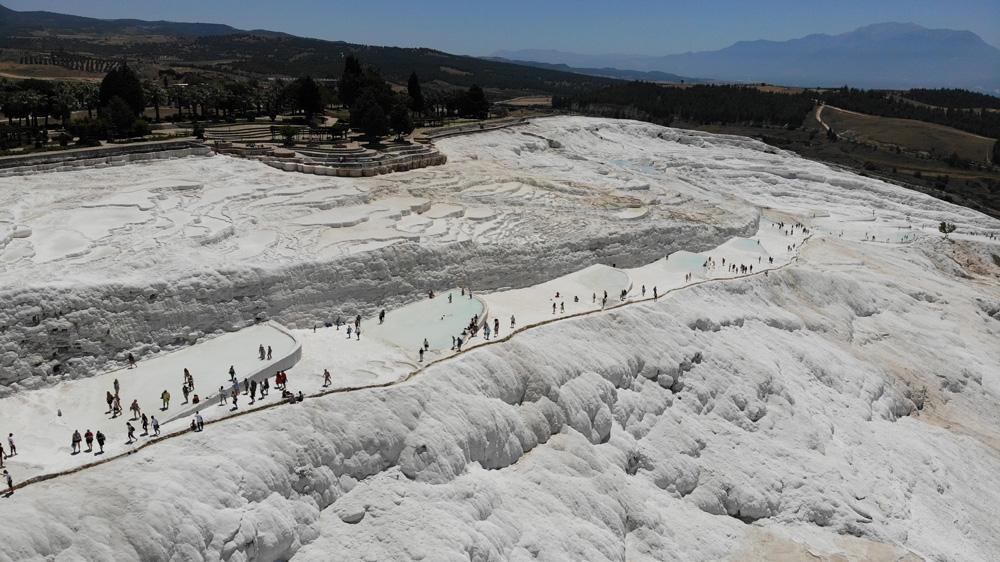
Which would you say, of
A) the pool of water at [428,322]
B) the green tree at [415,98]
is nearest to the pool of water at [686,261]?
the pool of water at [428,322]

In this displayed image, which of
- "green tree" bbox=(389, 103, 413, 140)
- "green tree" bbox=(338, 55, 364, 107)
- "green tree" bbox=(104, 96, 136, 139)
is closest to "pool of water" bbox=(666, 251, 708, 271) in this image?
"green tree" bbox=(389, 103, 413, 140)

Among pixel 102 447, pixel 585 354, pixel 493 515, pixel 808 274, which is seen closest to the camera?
pixel 102 447

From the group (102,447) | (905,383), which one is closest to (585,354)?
(102,447)

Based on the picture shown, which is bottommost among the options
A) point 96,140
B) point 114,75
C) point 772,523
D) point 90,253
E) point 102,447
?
point 772,523

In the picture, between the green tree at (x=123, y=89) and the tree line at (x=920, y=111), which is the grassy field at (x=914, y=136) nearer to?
the tree line at (x=920, y=111)

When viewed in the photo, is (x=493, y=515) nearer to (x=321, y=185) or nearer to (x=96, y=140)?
(x=321, y=185)

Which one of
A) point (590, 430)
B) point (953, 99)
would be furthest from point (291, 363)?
point (953, 99)
